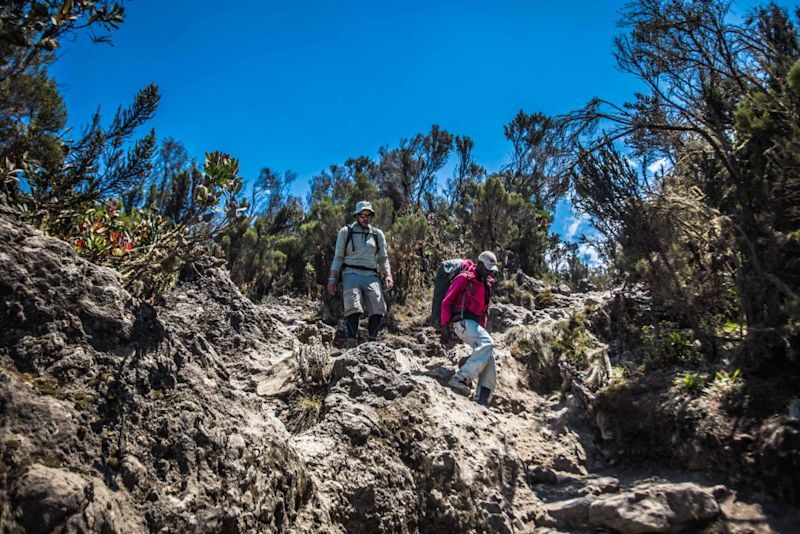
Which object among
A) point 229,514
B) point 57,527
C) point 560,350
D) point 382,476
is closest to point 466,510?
point 382,476

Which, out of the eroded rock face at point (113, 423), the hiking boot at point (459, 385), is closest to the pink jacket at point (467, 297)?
the hiking boot at point (459, 385)

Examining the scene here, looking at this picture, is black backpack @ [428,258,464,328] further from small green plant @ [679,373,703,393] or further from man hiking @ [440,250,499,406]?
small green plant @ [679,373,703,393]

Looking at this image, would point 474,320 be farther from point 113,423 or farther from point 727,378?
point 113,423

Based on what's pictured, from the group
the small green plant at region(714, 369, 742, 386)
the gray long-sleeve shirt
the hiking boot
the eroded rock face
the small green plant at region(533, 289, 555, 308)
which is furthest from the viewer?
the small green plant at region(533, 289, 555, 308)

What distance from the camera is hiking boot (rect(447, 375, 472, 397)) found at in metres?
5.29

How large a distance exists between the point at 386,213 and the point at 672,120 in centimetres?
541

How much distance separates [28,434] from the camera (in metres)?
1.94

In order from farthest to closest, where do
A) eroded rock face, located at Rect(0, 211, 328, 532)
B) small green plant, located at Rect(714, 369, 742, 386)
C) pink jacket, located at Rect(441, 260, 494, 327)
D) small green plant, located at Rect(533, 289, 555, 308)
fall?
small green plant, located at Rect(533, 289, 555, 308) → pink jacket, located at Rect(441, 260, 494, 327) → small green plant, located at Rect(714, 369, 742, 386) → eroded rock face, located at Rect(0, 211, 328, 532)

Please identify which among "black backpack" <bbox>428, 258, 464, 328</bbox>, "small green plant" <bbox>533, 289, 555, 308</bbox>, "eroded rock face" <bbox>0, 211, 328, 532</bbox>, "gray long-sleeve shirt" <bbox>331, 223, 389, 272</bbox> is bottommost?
"eroded rock face" <bbox>0, 211, 328, 532</bbox>

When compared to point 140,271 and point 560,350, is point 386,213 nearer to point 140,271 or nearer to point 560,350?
point 560,350

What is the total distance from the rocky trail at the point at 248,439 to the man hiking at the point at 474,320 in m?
0.33

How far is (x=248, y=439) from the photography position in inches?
108

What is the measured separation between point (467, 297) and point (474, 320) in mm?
259

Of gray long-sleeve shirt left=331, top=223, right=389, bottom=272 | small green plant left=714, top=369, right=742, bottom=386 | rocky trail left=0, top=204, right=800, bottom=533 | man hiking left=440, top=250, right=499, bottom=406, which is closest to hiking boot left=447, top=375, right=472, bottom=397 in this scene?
man hiking left=440, top=250, right=499, bottom=406
